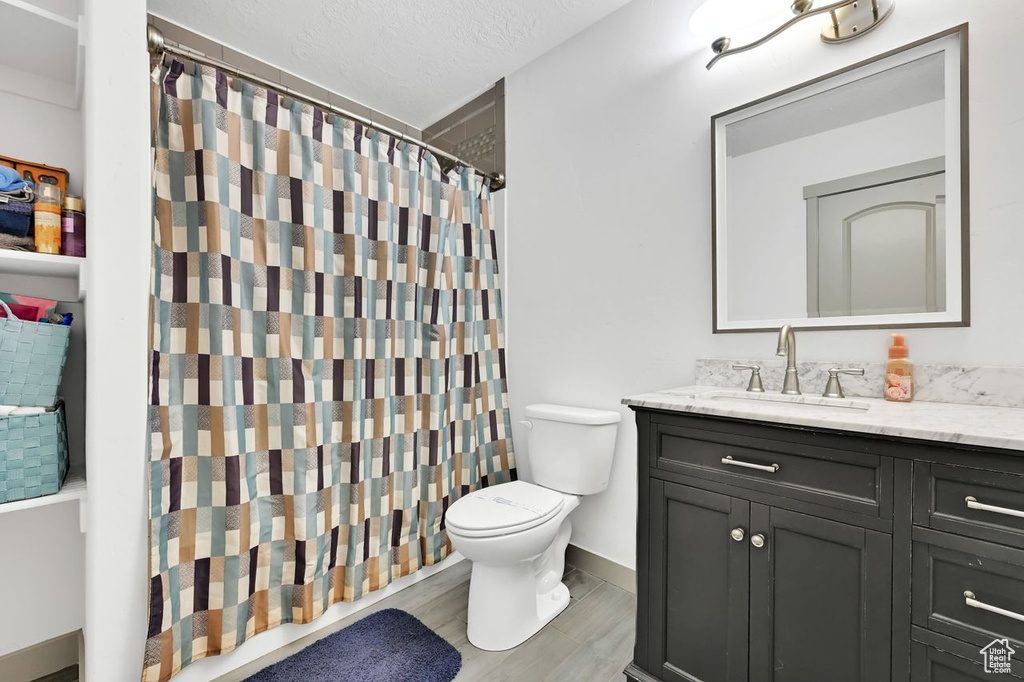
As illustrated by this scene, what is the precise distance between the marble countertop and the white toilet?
1.75 feet

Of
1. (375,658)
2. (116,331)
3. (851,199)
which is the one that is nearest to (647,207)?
(851,199)

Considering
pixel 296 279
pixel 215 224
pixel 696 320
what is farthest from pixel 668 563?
pixel 215 224

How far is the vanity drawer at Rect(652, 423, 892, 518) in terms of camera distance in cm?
91

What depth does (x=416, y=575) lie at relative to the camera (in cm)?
195

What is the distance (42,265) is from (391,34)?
155cm

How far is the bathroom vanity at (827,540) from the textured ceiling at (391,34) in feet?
5.57

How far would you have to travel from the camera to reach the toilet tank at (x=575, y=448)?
5.91 ft

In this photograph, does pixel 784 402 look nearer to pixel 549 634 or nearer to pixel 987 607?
pixel 987 607

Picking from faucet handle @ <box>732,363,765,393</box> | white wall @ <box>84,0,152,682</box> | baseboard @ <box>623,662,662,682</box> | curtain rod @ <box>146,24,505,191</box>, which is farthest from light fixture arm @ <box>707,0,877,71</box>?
baseboard @ <box>623,662,662,682</box>

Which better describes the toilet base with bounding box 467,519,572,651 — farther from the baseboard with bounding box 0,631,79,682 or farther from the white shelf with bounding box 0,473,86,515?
the baseboard with bounding box 0,631,79,682

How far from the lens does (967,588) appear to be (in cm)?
81

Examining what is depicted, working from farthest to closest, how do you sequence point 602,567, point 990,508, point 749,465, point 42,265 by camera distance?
point 602,567
point 42,265
point 749,465
point 990,508

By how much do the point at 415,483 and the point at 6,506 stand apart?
3.93 feet

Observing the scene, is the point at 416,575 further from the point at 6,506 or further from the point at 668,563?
the point at 6,506
